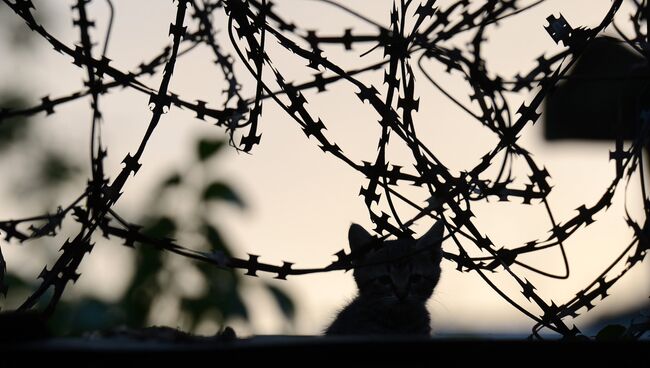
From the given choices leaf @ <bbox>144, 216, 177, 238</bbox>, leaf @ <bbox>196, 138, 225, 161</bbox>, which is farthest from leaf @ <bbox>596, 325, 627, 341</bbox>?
leaf @ <bbox>196, 138, 225, 161</bbox>

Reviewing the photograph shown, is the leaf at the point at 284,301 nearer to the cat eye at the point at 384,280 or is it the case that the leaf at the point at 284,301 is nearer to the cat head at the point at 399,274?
the cat head at the point at 399,274

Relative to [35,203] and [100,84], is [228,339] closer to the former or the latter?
[100,84]

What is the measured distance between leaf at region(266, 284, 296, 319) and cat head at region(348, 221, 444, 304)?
149 cm

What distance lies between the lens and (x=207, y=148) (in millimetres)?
7664

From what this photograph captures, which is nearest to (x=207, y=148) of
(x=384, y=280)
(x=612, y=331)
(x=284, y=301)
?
(x=284, y=301)

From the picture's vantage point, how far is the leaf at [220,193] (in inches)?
294

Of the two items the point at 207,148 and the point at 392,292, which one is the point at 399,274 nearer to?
the point at 392,292

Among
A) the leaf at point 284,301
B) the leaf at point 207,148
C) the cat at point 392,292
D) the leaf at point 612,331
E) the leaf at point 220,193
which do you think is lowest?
the leaf at point 612,331

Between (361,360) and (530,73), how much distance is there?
153 cm

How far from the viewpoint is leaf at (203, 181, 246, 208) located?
294 inches

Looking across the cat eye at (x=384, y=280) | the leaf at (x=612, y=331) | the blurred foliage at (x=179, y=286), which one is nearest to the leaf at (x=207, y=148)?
the blurred foliage at (x=179, y=286)

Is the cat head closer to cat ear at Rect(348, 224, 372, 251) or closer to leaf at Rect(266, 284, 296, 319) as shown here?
cat ear at Rect(348, 224, 372, 251)

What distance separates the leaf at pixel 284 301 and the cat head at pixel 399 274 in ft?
4.90

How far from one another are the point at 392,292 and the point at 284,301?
1.90 metres
